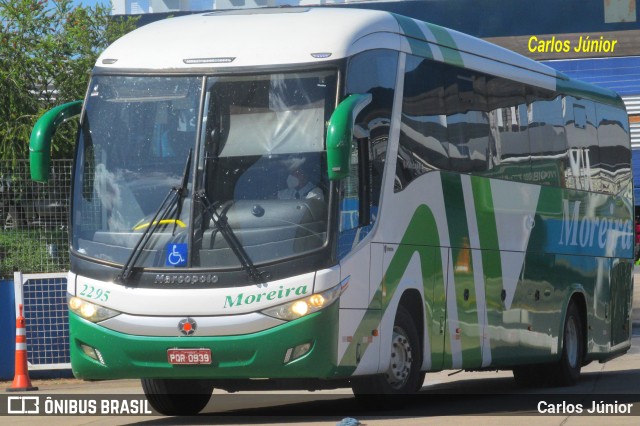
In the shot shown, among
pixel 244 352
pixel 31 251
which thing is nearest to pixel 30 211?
pixel 31 251

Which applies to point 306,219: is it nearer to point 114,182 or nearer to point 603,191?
point 114,182

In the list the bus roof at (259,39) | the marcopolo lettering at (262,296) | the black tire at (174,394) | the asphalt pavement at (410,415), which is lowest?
the asphalt pavement at (410,415)

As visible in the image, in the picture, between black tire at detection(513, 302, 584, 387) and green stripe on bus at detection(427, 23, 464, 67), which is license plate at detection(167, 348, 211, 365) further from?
black tire at detection(513, 302, 584, 387)

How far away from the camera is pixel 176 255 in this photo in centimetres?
1096

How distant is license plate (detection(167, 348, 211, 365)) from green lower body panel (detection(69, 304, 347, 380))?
3cm

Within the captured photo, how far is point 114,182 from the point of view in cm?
1133

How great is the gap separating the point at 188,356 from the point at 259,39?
279cm

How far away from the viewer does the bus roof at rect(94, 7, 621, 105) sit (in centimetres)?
1135

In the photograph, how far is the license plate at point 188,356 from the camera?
10859 mm

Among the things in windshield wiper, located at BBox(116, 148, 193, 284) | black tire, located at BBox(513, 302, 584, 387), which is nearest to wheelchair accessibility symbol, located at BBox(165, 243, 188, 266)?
windshield wiper, located at BBox(116, 148, 193, 284)

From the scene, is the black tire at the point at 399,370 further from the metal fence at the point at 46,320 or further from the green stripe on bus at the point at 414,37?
the metal fence at the point at 46,320

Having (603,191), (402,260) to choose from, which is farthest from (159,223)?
(603,191)

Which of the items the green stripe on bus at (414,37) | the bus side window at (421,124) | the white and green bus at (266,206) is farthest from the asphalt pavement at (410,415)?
the green stripe on bus at (414,37)

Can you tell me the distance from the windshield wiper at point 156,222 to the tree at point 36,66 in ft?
35.0
